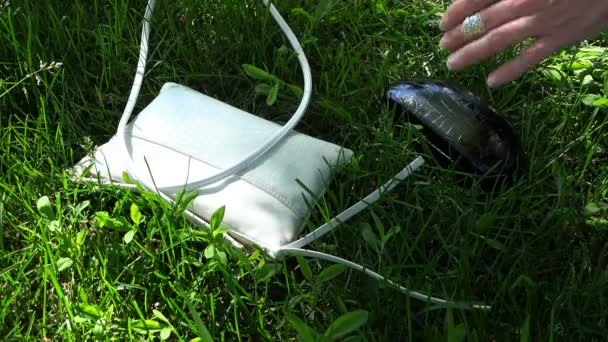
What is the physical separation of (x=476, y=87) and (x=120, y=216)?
1.03m

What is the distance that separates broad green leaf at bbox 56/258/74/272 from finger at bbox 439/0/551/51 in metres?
1.05

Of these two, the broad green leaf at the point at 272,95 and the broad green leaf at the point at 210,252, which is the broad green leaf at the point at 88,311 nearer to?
the broad green leaf at the point at 210,252

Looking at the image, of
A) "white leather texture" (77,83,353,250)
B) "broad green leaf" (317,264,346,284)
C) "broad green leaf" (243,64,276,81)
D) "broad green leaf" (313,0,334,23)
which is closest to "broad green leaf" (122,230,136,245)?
"white leather texture" (77,83,353,250)

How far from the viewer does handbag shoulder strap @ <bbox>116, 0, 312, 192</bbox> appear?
1588 mm

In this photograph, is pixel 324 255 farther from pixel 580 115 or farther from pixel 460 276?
pixel 580 115

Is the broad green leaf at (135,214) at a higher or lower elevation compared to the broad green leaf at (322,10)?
lower

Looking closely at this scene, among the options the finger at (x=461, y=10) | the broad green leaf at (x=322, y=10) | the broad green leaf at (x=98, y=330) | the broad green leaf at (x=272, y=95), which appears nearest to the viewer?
the broad green leaf at (x=98, y=330)

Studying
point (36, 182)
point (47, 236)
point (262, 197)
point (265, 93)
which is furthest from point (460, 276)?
point (36, 182)

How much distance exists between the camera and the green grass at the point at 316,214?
1443mm

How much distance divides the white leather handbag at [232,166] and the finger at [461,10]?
373 mm

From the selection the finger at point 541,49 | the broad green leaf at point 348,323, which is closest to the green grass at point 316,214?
the broad green leaf at point 348,323

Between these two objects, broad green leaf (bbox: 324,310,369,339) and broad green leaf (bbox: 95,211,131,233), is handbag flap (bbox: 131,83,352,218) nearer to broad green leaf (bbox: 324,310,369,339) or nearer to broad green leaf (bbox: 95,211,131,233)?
broad green leaf (bbox: 95,211,131,233)

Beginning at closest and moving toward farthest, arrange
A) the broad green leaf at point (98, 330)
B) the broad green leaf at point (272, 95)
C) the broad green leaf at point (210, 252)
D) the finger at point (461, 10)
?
the broad green leaf at point (98, 330)
the broad green leaf at point (210, 252)
the finger at point (461, 10)
the broad green leaf at point (272, 95)

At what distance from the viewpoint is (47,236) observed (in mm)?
1574
